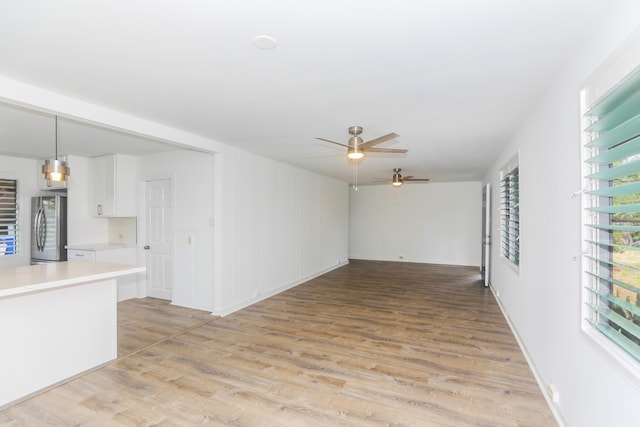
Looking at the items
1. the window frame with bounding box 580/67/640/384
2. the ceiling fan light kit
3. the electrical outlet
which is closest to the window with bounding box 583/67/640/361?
the window frame with bounding box 580/67/640/384

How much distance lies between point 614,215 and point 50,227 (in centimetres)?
695

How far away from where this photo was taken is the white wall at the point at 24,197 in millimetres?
5332

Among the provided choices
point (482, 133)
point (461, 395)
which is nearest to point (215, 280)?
point (461, 395)

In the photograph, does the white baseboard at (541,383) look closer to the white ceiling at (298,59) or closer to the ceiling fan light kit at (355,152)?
the white ceiling at (298,59)

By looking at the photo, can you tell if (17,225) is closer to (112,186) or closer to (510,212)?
(112,186)

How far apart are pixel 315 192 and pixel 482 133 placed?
399cm

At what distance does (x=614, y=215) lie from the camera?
160cm

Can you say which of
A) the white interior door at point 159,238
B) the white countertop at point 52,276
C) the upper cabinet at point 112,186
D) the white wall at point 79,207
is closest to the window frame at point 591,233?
the white countertop at point 52,276

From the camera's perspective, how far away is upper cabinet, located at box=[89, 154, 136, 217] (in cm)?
518

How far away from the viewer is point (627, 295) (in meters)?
1.54

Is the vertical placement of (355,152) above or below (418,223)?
above

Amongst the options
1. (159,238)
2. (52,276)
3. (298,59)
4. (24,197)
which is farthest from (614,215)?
(24,197)

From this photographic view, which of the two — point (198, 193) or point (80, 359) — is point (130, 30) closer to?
point (80, 359)

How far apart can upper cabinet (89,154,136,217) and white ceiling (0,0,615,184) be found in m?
1.49
